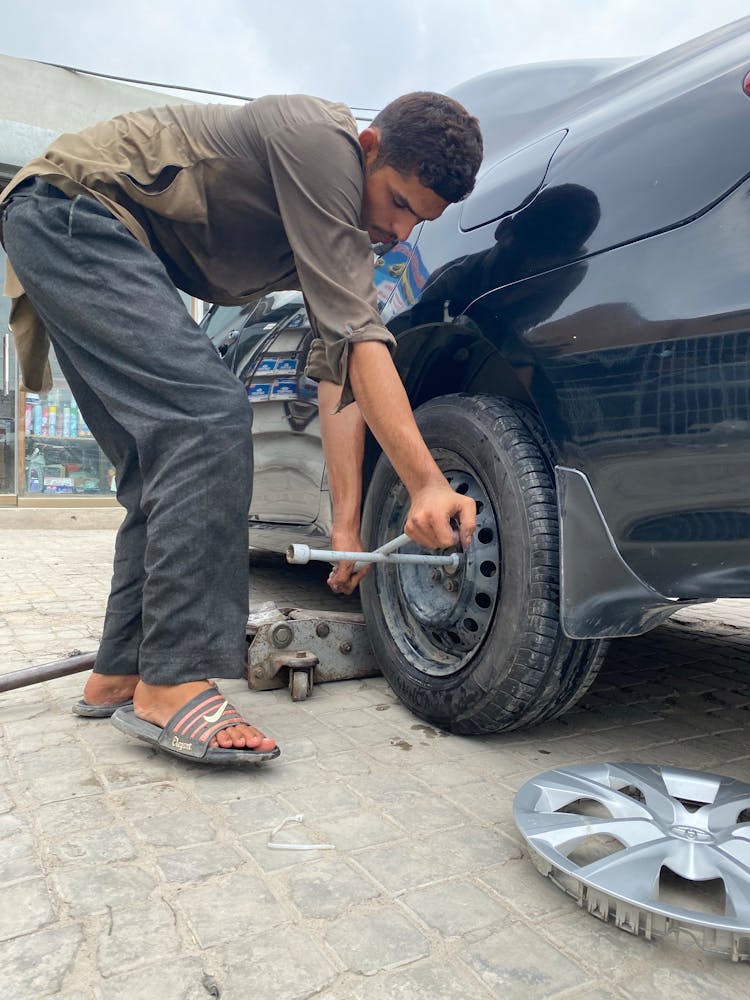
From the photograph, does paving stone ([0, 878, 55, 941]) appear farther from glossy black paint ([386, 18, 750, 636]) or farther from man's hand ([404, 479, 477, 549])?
glossy black paint ([386, 18, 750, 636])

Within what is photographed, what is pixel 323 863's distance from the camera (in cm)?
126

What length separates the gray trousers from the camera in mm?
1614

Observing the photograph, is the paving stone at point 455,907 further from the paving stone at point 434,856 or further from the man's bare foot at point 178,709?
the man's bare foot at point 178,709

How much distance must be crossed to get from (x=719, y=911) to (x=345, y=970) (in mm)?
563

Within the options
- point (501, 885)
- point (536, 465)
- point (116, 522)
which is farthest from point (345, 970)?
point (116, 522)

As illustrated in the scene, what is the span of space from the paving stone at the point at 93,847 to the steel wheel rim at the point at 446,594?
0.79 meters

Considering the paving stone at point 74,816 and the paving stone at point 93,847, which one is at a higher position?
the paving stone at point 74,816

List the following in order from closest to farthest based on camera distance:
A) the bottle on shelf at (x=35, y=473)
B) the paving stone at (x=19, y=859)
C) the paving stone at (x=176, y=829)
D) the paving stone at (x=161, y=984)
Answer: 1. the paving stone at (x=161, y=984)
2. the paving stone at (x=19, y=859)
3. the paving stone at (x=176, y=829)
4. the bottle on shelf at (x=35, y=473)

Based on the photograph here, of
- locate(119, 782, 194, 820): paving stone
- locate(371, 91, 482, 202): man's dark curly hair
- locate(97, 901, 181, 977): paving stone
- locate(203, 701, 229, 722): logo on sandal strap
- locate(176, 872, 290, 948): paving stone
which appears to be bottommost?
locate(97, 901, 181, 977): paving stone

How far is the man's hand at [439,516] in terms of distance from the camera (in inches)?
57.3

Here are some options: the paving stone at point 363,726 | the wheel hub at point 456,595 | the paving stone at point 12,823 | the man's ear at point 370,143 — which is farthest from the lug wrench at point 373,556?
the man's ear at point 370,143

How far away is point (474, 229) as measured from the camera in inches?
68.6

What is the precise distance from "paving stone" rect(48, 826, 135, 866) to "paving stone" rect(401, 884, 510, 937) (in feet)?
1.56

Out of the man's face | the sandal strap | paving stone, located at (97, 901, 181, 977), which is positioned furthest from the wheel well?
paving stone, located at (97, 901, 181, 977)
